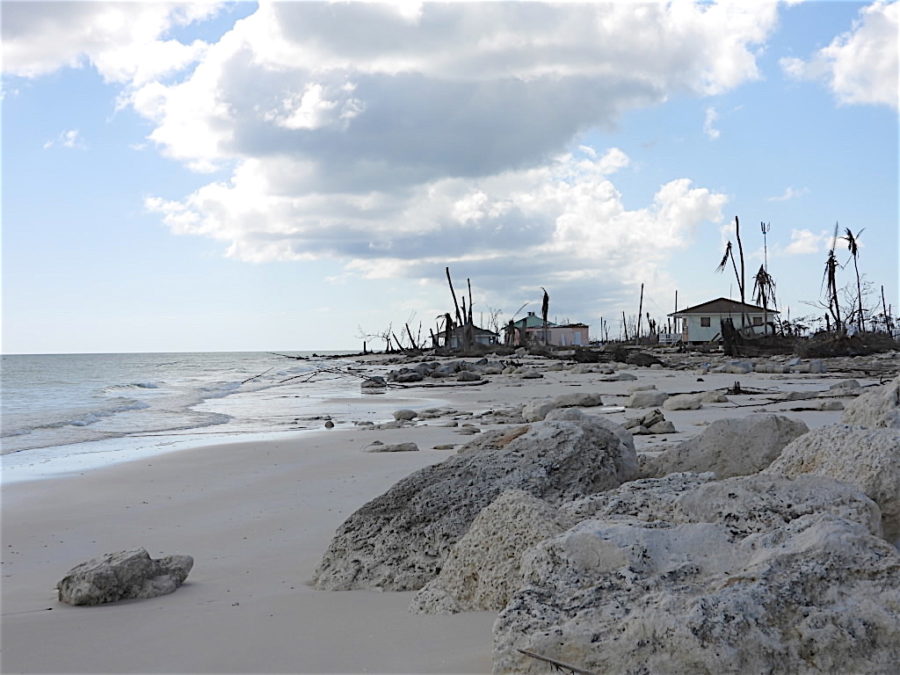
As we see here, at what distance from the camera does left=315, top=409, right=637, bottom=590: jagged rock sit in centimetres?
379

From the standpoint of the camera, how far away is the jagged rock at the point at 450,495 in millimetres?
3791

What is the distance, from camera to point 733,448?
457cm

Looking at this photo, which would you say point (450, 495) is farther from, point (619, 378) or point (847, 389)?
point (619, 378)

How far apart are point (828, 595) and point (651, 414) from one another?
7399 millimetres

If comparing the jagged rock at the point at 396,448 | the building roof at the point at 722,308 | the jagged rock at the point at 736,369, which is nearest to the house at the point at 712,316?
the building roof at the point at 722,308

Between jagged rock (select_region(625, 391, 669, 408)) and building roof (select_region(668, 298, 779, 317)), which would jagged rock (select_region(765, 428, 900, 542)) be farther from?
building roof (select_region(668, 298, 779, 317))

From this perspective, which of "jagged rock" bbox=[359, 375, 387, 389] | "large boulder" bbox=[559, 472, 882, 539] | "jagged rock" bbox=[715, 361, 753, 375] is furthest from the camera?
"jagged rock" bbox=[359, 375, 387, 389]

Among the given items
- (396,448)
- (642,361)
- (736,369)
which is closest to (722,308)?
(642,361)

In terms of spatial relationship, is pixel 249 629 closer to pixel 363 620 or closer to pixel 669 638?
pixel 363 620

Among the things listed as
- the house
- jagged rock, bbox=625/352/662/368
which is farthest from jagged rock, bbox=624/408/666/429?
the house

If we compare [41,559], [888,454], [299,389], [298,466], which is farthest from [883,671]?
[299,389]

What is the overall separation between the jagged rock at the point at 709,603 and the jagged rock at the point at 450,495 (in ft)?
4.11

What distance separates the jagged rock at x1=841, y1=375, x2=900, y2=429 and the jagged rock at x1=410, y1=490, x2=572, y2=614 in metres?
2.07

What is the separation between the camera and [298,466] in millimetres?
8555
